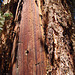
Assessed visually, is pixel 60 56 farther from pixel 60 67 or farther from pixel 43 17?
pixel 43 17

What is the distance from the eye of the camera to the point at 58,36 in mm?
940

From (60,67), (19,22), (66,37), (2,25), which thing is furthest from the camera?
(2,25)

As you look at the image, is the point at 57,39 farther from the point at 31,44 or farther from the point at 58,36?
the point at 31,44

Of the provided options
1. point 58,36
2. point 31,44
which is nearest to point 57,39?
point 58,36

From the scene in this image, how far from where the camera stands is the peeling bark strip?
0.85 meters

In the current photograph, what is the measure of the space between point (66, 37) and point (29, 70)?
0.53 metres

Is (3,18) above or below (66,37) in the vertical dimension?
above

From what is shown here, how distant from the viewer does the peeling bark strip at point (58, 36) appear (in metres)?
0.85

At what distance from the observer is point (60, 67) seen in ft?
2.74

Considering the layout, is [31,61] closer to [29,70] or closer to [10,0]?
[29,70]

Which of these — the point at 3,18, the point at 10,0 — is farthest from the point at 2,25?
the point at 10,0

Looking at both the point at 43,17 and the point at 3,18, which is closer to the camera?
the point at 43,17

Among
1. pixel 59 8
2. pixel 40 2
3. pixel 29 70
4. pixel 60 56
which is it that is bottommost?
pixel 29 70

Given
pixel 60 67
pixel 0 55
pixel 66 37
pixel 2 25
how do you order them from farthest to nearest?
1. pixel 2 25
2. pixel 0 55
3. pixel 66 37
4. pixel 60 67
